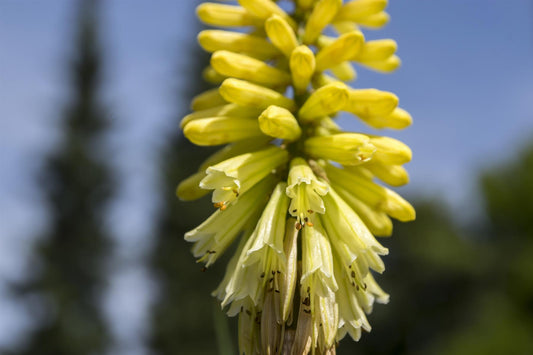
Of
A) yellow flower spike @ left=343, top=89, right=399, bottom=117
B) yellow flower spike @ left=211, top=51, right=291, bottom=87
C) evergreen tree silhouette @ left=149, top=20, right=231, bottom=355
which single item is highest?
yellow flower spike @ left=211, top=51, right=291, bottom=87

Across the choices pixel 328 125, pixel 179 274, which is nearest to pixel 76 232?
pixel 179 274

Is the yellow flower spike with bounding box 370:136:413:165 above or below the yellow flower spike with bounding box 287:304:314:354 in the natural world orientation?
above

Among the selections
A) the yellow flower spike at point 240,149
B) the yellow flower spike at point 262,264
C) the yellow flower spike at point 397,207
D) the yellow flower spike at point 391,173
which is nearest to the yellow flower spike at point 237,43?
the yellow flower spike at point 240,149

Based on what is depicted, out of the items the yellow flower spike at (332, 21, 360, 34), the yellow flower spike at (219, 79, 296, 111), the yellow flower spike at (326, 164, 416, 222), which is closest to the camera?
the yellow flower spike at (219, 79, 296, 111)

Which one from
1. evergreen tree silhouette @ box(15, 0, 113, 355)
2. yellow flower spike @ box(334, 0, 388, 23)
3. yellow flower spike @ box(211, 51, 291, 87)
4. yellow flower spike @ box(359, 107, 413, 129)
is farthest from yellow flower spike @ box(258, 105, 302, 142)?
evergreen tree silhouette @ box(15, 0, 113, 355)

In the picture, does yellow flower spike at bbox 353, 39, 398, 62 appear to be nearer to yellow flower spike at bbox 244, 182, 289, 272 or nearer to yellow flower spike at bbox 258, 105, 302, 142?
yellow flower spike at bbox 258, 105, 302, 142

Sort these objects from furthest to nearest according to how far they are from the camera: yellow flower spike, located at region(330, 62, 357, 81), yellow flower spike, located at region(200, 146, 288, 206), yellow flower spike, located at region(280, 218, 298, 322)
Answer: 1. yellow flower spike, located at region(330, 62, 357, 81)
2. yellow flower spike, located at region(200, 146, 288, 206)
3. yellow flower spike, located at region(280, 218, 298, 322)

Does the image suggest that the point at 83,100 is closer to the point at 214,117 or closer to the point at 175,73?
the point at 175,73

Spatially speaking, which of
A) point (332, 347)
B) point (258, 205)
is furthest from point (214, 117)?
point (332, 347)
